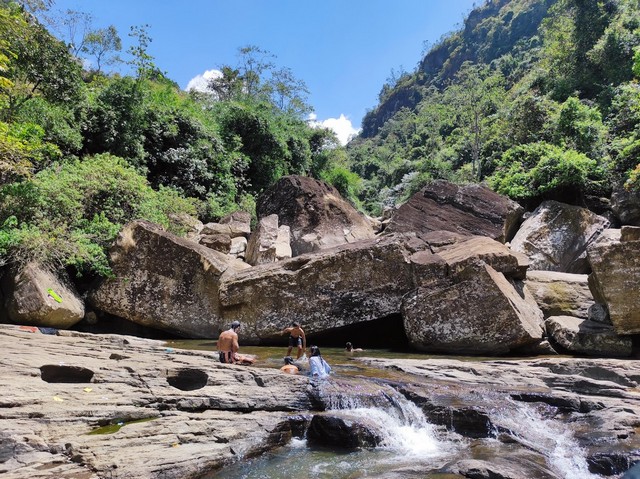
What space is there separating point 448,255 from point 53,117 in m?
16.4

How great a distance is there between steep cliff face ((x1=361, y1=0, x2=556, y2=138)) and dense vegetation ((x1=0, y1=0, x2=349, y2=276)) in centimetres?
6210

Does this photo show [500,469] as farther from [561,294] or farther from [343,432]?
[561,294]

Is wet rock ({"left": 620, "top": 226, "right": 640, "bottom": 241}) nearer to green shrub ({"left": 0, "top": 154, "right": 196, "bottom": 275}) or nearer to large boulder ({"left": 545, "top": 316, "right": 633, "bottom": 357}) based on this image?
large boulder ({"left": 545, "top": 316, "right": 633, "bottom": 357})

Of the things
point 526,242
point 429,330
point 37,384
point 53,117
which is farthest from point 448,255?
point 53,117

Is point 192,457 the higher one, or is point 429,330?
point 429,330

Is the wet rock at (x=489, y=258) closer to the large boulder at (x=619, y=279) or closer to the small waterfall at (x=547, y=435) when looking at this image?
the large boulder at (x=619, y=279)

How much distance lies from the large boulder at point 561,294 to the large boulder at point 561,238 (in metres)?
4.08

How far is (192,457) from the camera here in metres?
5.31

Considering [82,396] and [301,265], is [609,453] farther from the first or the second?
[301,265]

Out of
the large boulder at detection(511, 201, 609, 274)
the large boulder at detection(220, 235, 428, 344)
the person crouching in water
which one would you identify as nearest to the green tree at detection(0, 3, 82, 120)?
the large boulder at detection(220, 235, 428, 344)

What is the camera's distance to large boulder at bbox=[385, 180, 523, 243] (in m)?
18.0

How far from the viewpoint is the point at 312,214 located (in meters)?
20.0

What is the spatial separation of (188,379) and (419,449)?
3.75m

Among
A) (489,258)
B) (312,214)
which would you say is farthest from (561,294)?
(312,214)
